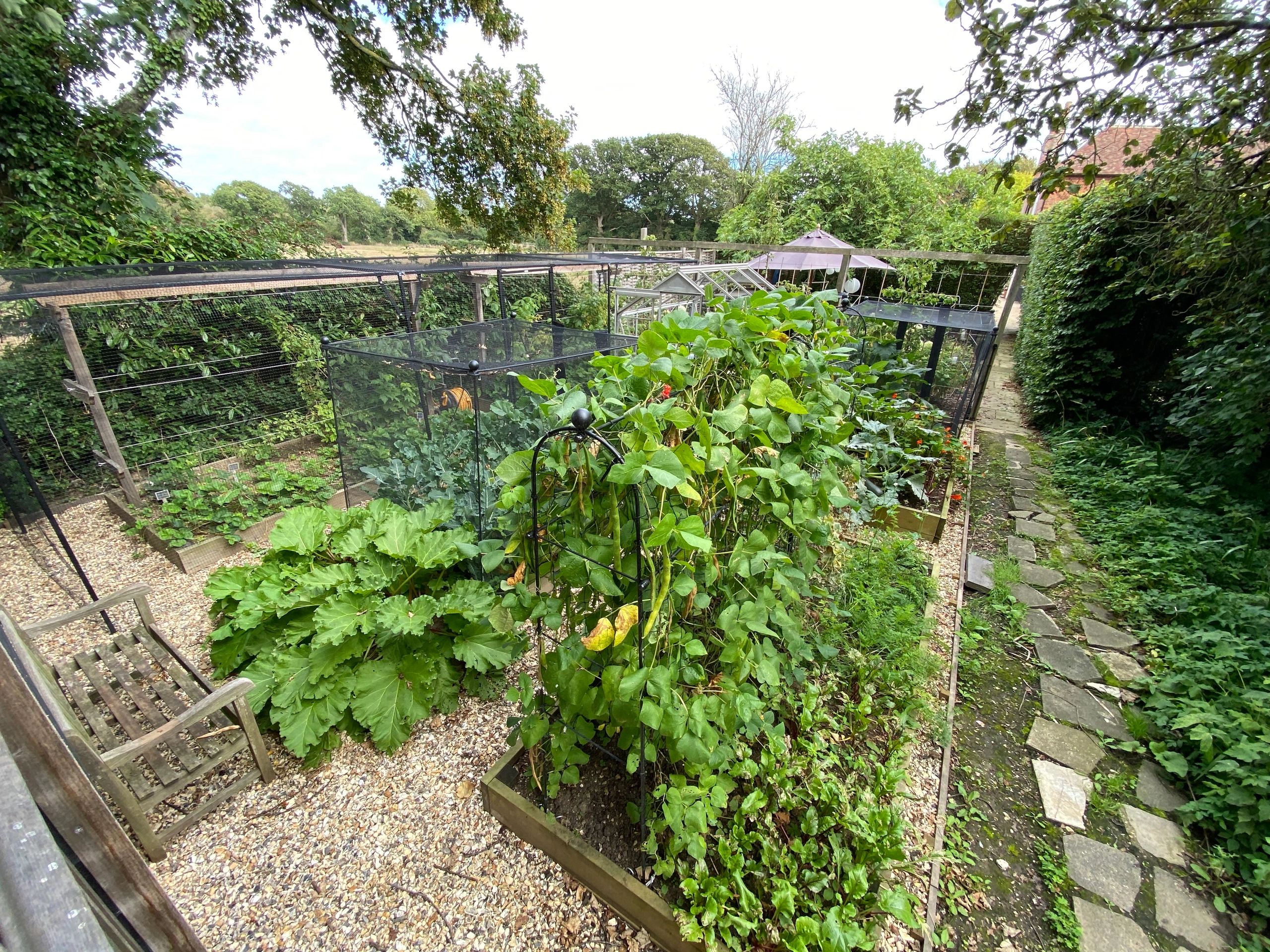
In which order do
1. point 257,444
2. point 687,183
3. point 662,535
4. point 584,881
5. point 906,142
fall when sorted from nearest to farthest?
point 662,535, point 584,881, point 257,444, point 906,142, point 687,183

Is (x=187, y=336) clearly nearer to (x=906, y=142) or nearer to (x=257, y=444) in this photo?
(x=257, y=444)

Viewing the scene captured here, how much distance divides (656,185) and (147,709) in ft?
108

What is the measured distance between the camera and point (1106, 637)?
258cm

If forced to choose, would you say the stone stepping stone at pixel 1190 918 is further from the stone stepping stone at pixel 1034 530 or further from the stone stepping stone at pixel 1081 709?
the stone stepping stone at pixel 1034 530

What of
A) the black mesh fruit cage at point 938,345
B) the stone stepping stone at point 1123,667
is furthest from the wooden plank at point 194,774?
the black mesh fruit cage at point 938,345

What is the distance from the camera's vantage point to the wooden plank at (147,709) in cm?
157

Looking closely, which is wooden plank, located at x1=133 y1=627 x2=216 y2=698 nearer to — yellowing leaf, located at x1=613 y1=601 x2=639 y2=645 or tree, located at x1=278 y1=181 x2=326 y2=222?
yellowing leaf, located at x1=613 y1=601 x2=639 y2=645

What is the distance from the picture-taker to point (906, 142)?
11.7 m

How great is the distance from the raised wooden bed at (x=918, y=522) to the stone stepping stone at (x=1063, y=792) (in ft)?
5.03

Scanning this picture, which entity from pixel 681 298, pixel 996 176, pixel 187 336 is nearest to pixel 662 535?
pixel 996 176

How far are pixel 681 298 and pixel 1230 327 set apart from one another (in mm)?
4565

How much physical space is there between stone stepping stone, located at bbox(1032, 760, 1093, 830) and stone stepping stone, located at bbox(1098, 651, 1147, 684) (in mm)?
784

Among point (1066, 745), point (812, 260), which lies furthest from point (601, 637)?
point (812, 260)

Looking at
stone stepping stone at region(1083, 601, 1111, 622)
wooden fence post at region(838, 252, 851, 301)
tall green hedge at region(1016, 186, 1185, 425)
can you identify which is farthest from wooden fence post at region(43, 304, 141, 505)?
tall green hedge at region(1016, 186, 1185, 425)
